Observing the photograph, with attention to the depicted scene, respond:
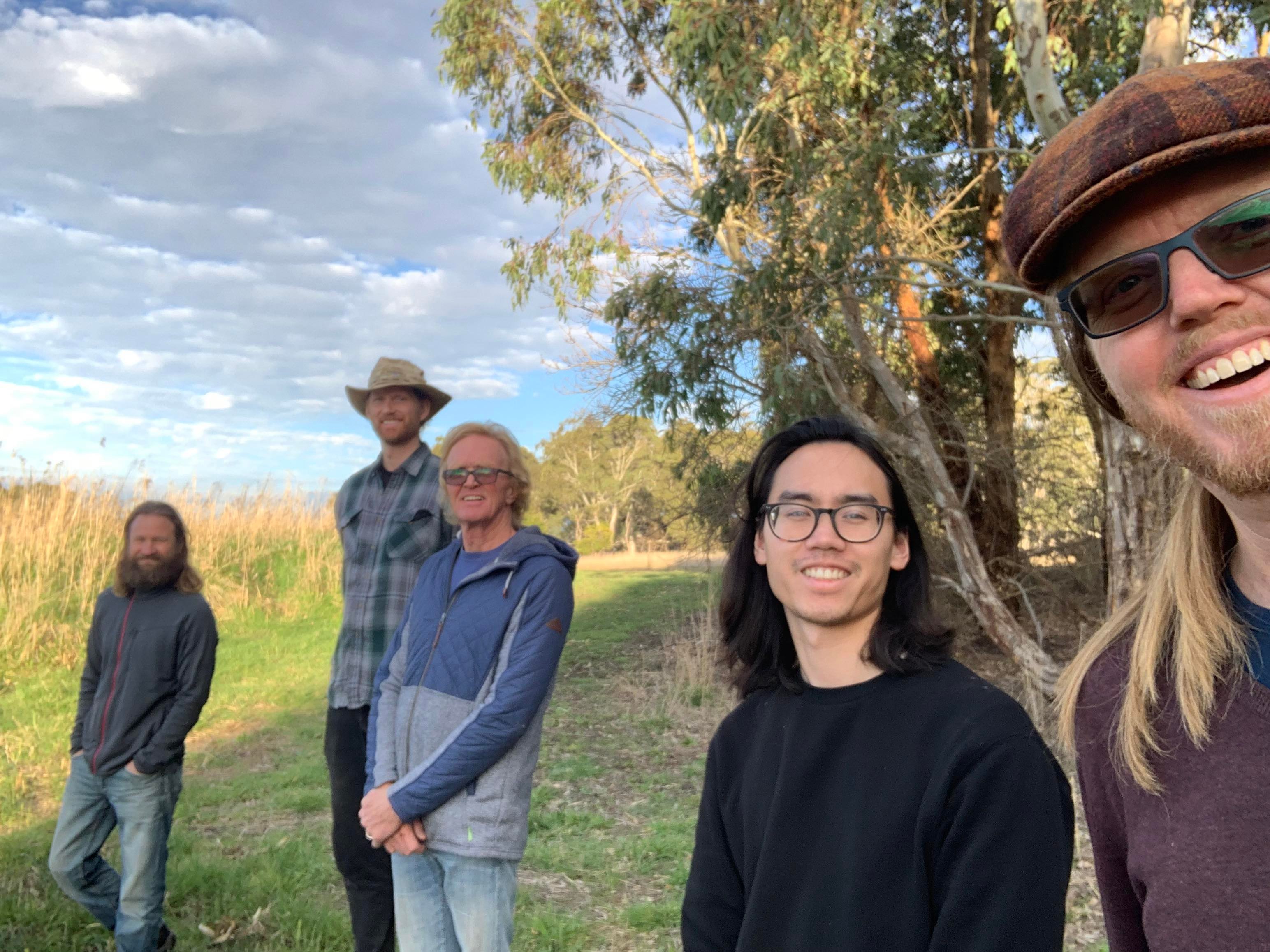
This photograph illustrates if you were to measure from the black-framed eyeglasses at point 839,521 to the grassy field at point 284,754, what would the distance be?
2787 millimetres

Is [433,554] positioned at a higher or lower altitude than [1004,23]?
lower

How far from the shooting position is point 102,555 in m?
9.22

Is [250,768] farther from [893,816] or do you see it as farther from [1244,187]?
[1244,187]

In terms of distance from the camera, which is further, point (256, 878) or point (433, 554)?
point (256, 878)

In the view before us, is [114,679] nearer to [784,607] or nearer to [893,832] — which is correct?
[784,607]

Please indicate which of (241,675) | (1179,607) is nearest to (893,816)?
(1179,607)

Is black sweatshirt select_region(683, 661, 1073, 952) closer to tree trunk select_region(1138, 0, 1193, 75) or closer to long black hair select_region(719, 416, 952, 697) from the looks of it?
long black hair select_region(719, 416, 952, 697)

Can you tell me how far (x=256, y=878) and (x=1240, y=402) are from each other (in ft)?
14.6

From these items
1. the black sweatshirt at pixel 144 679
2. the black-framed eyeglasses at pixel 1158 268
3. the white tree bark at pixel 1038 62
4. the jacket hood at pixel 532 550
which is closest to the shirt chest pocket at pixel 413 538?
the jacket hood at pixel 532 550

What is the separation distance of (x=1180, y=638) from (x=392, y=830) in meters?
2.04

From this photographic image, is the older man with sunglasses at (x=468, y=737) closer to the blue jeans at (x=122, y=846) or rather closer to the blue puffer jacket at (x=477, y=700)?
the blue puffer jacket at (x=477, y=700)

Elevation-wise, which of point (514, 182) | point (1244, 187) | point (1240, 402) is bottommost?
point (1240, 402)

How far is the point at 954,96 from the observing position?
348 inches

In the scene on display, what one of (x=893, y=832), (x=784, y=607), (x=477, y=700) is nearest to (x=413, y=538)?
(x=477, y=700)
